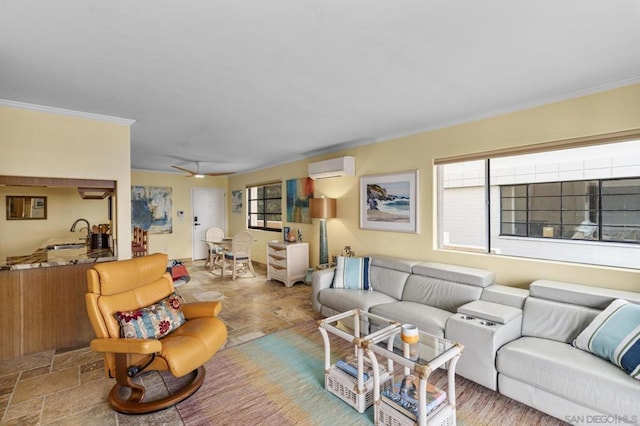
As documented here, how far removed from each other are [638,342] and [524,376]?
2.29ft

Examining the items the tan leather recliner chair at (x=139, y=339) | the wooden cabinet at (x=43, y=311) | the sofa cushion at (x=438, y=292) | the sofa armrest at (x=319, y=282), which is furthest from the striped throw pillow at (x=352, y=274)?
the wooden cabinet at (x=43, y=311)

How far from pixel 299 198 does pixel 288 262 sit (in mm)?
1348

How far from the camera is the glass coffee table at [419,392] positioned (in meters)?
1.74

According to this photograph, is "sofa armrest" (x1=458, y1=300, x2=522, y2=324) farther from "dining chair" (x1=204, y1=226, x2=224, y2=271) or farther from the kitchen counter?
"dining chair" (x1=204, y1=226, x2=224, y2=271)

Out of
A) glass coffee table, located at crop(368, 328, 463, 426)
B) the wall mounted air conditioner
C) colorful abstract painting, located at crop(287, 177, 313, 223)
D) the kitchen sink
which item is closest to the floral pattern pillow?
glass coffee table, located at crop(368, 328, 463, 426)

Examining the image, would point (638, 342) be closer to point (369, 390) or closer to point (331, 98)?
point (369, 390)

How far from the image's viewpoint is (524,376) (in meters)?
2.08

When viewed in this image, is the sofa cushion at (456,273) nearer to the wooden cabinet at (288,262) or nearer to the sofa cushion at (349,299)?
the sofa cushion at (349,299)

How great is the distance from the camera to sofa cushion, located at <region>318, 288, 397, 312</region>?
328 centimetres

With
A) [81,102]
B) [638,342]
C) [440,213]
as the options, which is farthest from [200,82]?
[638,342]

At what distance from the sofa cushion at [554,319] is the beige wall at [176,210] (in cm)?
755

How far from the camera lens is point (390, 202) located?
4180mm

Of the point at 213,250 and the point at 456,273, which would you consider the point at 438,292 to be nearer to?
the point at 456,273

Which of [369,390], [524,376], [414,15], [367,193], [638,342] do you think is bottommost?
[369,390]
